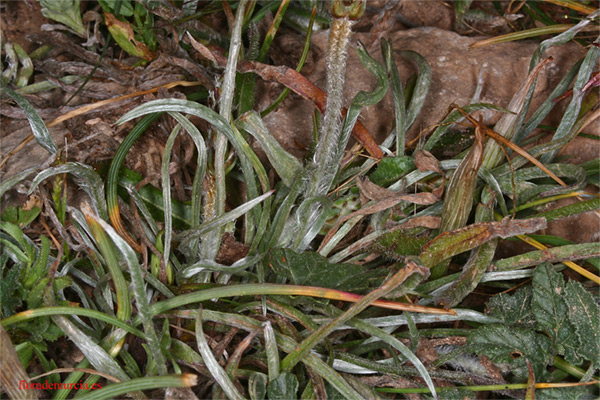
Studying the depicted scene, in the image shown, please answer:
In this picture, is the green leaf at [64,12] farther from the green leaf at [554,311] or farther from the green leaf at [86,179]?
the green leaf at [554,311]

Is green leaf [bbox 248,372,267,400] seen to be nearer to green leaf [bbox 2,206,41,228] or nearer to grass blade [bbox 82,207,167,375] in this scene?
grass blade [bbox 82,207,167,375]

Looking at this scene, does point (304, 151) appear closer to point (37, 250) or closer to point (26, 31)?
point (37, 250)

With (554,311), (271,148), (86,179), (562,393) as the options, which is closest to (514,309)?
(554,311)

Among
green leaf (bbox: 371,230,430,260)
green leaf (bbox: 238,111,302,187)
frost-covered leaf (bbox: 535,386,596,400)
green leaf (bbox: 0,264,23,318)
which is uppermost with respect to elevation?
green leaf (bbox: 238,111,302,187)

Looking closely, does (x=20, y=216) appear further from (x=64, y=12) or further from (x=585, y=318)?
(x=585, y=318)

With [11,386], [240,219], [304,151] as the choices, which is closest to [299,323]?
[240,219]

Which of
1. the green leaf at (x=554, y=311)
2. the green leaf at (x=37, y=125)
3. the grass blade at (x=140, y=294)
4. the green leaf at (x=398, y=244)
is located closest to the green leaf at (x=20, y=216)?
the green leaf at (x=37, y=125)

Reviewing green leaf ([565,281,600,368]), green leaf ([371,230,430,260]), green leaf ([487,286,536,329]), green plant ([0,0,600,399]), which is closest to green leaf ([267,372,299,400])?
green plant ([0,0,600,399])
